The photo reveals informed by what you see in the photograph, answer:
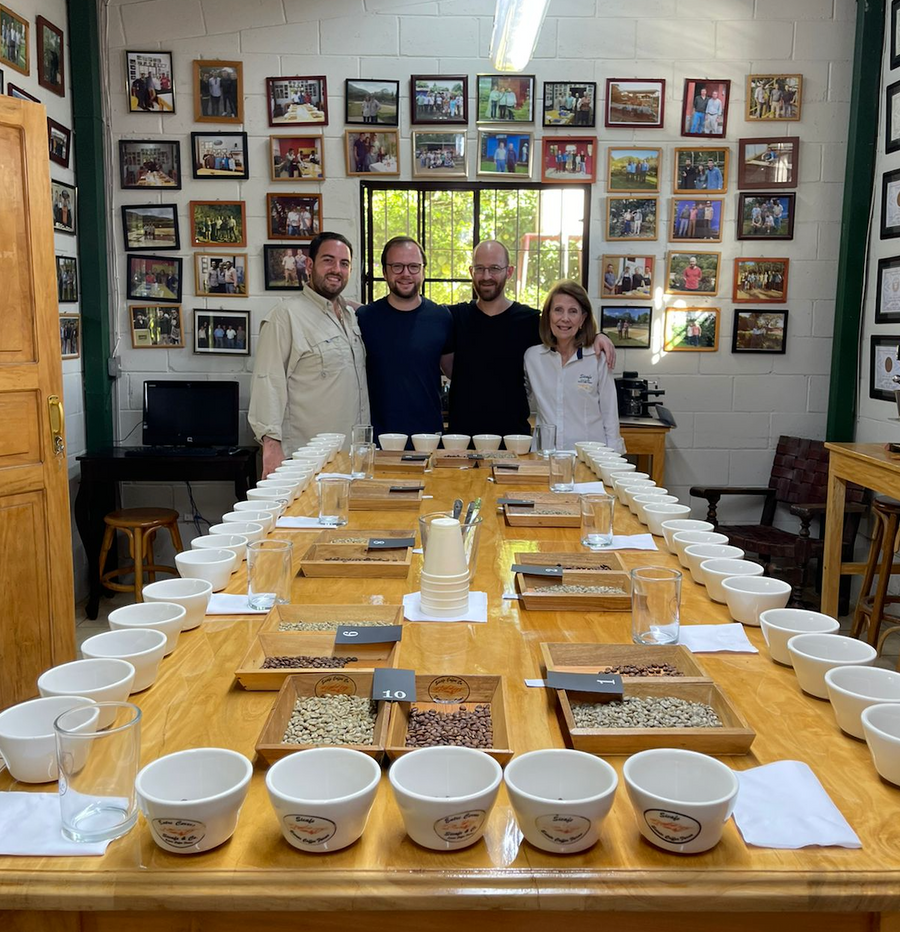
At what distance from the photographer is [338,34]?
517 centimetres

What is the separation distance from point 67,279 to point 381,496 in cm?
302

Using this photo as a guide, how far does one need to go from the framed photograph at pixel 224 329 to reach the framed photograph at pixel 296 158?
0.85m

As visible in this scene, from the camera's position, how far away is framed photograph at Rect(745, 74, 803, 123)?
204 inches

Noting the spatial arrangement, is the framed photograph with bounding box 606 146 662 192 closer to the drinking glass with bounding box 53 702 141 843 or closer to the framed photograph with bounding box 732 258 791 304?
the framed photograph with bounding box 732 258 791 304

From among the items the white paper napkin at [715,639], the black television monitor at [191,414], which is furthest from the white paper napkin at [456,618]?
the black television monitor at [191,414]

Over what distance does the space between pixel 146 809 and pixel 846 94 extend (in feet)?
18.2

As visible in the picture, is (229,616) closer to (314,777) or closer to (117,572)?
(314,777)

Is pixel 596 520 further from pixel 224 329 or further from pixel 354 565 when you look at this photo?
pixel 224 329

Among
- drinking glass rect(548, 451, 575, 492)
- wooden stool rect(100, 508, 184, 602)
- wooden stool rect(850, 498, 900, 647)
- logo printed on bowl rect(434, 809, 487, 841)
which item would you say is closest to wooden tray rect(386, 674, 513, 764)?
logo printed on bowl rect(434, 809, 487, 841)

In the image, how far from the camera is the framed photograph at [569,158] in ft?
17.2

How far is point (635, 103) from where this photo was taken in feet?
17.1

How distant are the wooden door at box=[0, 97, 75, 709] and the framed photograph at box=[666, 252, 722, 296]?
347 centimetres

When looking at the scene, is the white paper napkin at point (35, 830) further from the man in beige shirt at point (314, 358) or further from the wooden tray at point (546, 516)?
the man in beige shirt at point (314, 358)

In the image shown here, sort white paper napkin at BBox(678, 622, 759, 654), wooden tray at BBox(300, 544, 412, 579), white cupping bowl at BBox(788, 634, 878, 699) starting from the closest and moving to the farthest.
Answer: white cupping bowl at BBox(788, 634, 878, 699)
white paper napkin at BBox(678, 622, 759, 654)
wooden tray at BBox(300, 544, 412, 579)
